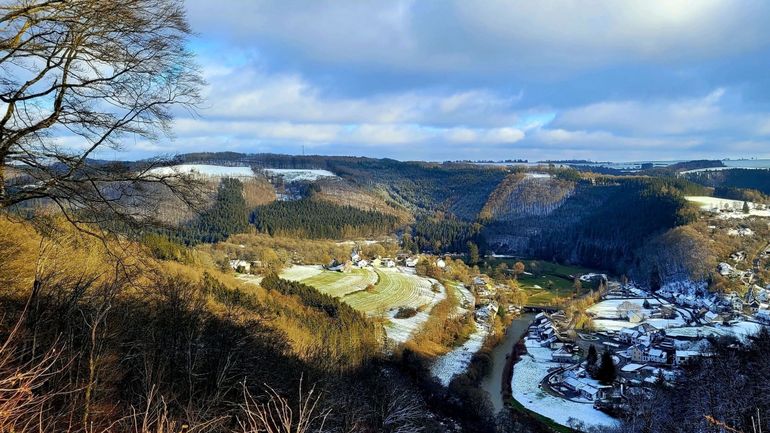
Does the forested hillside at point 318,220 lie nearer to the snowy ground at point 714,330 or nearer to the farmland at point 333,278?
the farmland at point 333,278

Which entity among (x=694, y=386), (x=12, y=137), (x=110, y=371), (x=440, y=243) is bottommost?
(x=440, y=243)

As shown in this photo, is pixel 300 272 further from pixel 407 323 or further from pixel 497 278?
pixel 497 278

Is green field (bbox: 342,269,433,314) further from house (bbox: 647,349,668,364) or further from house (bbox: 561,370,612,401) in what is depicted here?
house (bbox: 647,349,668,364)

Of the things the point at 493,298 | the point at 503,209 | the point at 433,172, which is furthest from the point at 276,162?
the point at 493,298

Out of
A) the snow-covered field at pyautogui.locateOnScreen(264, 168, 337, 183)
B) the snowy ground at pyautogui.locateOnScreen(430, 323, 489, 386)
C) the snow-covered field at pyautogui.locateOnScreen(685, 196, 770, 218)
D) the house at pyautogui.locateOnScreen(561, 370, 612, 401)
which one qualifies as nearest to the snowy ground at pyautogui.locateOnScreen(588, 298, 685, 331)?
the snowy ground at pyautogui.locateOnScreen(430, 323, 489, 386)

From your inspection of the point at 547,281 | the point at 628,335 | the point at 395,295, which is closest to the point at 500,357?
the point at 628,335

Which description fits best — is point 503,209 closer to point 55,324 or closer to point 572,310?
point 572,310
